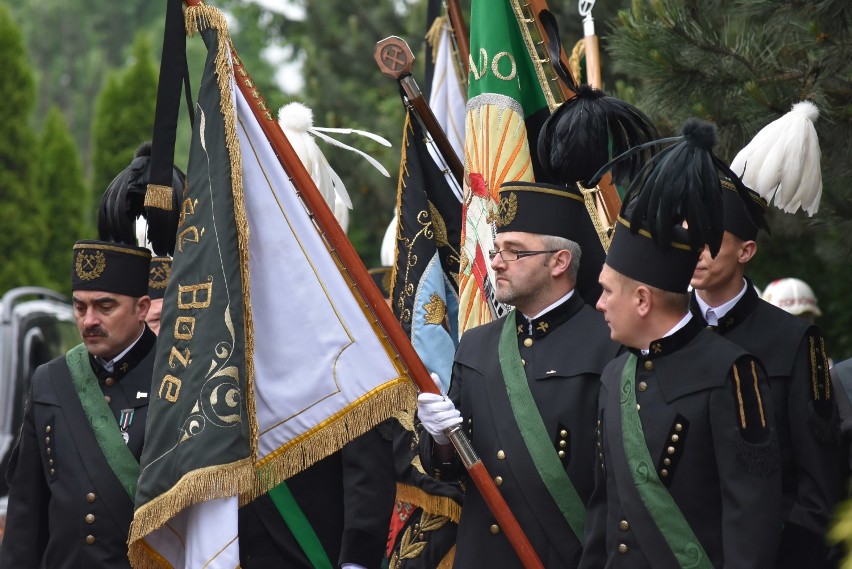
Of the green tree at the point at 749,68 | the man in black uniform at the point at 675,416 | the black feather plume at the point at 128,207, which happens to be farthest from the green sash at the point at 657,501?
the black feather plume at the point at 128,207

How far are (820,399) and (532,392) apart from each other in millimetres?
919

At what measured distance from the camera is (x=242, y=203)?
4652 millimetres

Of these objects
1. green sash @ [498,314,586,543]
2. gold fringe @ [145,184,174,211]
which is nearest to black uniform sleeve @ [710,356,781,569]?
green sash @ [498,314,586,543]

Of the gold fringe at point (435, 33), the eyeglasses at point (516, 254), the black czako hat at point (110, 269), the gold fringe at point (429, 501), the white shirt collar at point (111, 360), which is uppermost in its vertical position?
the gold fringe at point (435, 33)

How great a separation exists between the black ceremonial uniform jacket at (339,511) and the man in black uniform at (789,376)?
1377mm

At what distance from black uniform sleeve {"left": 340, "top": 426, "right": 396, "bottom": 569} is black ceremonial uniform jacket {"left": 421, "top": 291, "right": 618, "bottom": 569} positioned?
0.54 m

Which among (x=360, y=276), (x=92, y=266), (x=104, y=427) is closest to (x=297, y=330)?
(x=360, y=276)

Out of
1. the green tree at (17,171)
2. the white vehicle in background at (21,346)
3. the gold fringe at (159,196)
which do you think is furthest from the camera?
the green tree at (17,171)

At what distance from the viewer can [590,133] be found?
16.0 feet

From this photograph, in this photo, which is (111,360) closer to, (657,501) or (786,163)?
(657,501)

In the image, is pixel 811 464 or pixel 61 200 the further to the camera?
pixel 61 200

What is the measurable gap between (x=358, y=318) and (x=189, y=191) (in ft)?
2.37

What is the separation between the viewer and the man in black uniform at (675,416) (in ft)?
12.5

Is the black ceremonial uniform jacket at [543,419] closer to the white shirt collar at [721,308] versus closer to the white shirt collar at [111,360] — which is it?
the white shirt collar at [721,308]
